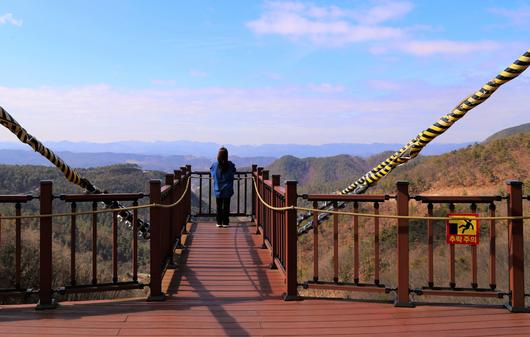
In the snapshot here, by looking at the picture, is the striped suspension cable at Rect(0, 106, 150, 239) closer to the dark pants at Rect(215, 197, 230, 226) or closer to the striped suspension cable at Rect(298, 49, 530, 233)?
the dark pants at Rect(215, 197, 230, 226)

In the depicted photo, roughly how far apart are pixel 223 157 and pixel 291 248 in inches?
192

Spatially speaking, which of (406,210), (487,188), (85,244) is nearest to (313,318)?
(406,210)

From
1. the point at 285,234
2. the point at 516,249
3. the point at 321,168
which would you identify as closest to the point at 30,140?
the point at 285,234

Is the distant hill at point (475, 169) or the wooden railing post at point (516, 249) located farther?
the distant hill at point (475, 169)

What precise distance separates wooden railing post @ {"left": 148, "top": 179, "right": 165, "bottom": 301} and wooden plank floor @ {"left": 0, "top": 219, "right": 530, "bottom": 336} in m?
0.17

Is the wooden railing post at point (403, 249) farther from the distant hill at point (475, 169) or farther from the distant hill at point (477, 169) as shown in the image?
the distant hill at point (477, 169)

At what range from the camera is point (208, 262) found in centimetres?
727

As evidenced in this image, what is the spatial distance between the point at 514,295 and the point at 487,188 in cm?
2732

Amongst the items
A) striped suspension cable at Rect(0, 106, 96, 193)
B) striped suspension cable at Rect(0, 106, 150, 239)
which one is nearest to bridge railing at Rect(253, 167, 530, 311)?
striped suspension cable at Rect(0, 106, 150, 239)

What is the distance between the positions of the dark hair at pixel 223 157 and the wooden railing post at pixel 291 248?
4.51 m

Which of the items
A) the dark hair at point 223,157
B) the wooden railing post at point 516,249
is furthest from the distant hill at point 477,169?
the wooden railing post at point 516,249

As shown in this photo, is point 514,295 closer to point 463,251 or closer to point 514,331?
point 514,331

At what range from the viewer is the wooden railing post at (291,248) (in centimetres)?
518

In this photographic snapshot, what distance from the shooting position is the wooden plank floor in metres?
4.16
